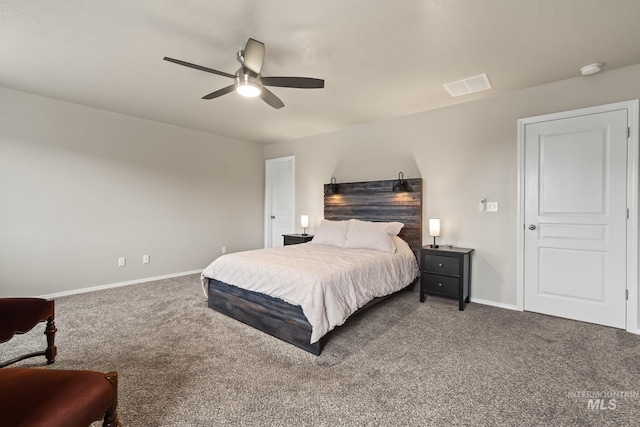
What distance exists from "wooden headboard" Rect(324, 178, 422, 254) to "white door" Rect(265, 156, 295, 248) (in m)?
1.06

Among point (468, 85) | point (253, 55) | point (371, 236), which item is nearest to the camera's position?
point (253, 55)

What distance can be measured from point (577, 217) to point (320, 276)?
9.24 ft

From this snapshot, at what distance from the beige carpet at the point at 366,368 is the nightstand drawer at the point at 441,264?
48cm

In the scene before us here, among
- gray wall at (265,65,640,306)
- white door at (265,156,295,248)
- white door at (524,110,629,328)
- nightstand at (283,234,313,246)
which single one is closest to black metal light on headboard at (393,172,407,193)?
gray wall at (265,65,640,306)

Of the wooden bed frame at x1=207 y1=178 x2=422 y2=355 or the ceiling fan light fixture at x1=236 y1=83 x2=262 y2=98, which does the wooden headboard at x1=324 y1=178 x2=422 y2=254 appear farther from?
the ceiling fan light fixture at x1=236 y1=83 x2=262 y2=98

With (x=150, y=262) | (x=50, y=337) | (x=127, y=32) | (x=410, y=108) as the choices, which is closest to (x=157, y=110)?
(x=127, y=32)

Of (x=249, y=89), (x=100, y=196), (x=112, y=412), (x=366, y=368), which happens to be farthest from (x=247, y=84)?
(x=100, y=196)

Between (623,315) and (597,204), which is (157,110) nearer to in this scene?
(597,204)

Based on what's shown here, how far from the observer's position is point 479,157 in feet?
11.7

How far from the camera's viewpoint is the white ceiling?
1986mm

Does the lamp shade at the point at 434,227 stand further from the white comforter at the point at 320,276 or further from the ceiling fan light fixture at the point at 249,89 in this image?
the ceiling fan light fixture at the point at 249,89

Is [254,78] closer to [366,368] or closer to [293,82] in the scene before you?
[293,82]

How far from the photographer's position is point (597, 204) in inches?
113

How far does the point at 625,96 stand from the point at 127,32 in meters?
4.58
